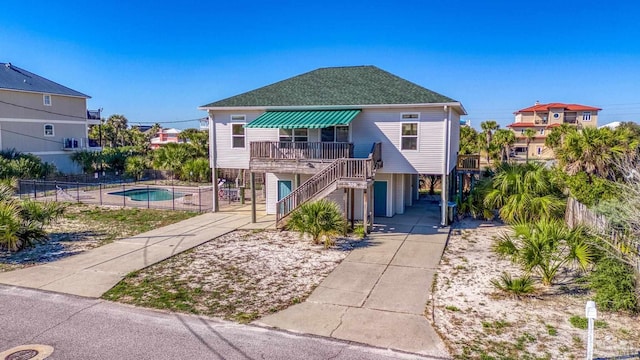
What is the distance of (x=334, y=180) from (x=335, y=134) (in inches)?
130

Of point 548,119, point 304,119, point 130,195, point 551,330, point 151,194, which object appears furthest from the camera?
point 548,119

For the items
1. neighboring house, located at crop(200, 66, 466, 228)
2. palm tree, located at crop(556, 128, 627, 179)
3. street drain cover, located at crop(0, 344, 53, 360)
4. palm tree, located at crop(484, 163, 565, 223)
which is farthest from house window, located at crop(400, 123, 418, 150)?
street drain cover, located at crop(0, 344, 53, 360)

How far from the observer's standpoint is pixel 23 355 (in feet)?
23.1

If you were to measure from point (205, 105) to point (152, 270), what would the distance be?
10017 millimetres

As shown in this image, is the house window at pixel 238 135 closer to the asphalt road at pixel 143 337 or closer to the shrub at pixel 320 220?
the shrub at pixel 320 220

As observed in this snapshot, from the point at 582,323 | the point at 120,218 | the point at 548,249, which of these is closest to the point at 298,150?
the point at 120,218

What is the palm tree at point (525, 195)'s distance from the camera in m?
16.6

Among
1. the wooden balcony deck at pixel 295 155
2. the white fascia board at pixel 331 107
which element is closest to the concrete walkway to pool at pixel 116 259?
the wooden balcony deck at pixel 295 155

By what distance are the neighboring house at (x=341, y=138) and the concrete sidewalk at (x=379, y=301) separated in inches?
120

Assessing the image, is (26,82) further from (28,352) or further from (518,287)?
(518,287)

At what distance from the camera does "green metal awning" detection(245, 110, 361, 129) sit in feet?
54.9

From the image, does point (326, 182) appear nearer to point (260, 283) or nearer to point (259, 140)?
point (259, 140)

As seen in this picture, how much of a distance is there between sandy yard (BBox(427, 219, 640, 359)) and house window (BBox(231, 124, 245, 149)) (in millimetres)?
11595

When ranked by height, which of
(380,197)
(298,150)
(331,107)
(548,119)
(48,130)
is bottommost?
(380,197)
